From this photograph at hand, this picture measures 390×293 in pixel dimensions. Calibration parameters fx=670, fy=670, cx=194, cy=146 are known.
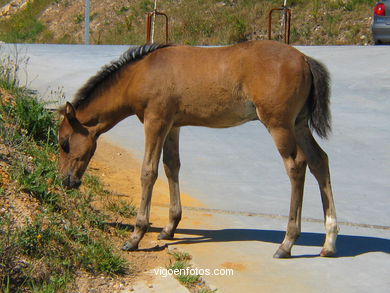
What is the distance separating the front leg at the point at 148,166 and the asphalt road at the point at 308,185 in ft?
1.64

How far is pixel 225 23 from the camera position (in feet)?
84.5

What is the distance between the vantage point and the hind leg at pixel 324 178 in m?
5.85

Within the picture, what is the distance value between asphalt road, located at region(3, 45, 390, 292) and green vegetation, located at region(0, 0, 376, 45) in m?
10.8

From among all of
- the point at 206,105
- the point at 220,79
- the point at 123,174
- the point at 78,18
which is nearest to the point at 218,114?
the point at 206,105

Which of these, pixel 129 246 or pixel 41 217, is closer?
pixel 41 217

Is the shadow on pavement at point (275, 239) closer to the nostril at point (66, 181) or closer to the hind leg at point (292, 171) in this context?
the hind leg at point (292, 171)

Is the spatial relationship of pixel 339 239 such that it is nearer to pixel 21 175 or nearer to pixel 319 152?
pixel 319 152

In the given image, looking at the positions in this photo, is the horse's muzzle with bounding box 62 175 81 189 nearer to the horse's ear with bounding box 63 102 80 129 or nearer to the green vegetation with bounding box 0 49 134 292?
the green vegetation with bounding box 0 49 134 292

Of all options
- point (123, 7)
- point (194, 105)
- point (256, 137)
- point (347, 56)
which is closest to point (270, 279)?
point (194, 105)

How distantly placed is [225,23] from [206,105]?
2014cm

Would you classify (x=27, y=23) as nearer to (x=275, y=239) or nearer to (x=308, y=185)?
(x=308, y=185)

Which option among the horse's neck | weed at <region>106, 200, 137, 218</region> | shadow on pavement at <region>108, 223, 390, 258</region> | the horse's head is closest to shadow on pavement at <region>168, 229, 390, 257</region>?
shadow on pavement at <region>108, 223, 390, 258</region>

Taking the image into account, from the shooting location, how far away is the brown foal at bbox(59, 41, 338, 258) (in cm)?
583

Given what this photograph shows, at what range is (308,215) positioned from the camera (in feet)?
23.2
